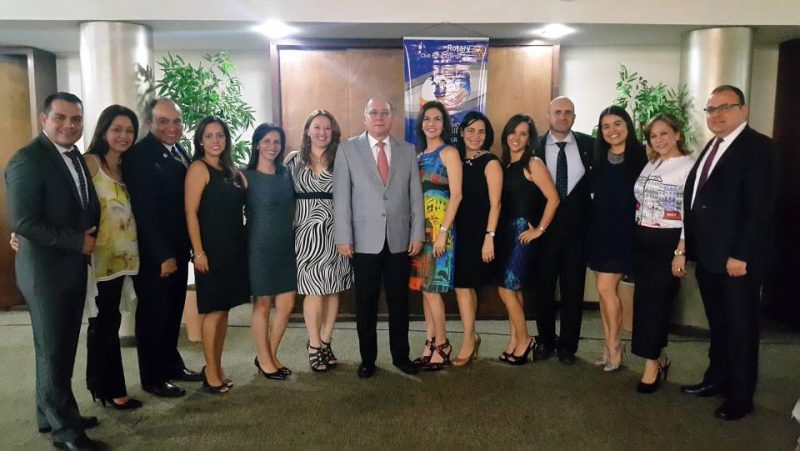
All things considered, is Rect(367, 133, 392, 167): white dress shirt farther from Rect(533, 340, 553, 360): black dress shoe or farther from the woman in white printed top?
Rect(533, 340, 553, 360): black dress shoe

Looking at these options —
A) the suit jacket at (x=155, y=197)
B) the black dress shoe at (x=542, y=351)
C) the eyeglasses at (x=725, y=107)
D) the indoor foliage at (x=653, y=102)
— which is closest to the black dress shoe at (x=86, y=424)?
the suit jacket at (x=155, y=197)

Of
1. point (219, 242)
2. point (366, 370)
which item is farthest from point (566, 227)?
point (219, 242)

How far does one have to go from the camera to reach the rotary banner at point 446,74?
466 cm

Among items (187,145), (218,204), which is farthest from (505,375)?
(187,145)

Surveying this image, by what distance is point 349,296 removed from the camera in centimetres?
505

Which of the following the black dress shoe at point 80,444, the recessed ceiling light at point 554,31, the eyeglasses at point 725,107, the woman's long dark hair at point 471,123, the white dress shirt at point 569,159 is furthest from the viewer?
the recessed ceiling light at point 554,31

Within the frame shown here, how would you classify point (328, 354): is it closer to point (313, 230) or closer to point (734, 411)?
point (313, 230)

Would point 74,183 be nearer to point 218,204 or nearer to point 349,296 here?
point 218,204

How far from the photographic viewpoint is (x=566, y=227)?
3654 millimetres

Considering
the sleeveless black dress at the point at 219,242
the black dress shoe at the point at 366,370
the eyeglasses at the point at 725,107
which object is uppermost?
the eyeglasses at the point at 725,107

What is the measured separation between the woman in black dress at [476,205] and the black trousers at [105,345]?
1950 mm

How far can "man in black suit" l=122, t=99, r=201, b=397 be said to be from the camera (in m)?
3.02

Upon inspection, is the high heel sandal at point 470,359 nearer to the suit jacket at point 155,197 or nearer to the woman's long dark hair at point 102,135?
the suit jacket at point 155,197

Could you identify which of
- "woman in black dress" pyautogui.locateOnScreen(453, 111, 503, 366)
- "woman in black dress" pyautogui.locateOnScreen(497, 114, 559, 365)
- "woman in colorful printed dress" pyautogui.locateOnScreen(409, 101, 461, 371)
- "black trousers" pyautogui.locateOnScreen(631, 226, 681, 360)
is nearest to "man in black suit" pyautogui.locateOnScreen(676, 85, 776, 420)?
"black trousers" pyautogui.locateOnScreen(631, 226, 681, 360)
